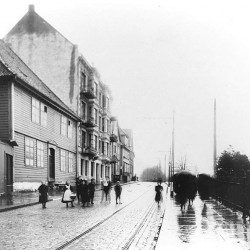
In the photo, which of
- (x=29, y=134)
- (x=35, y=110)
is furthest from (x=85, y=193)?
(x=35, y=110)

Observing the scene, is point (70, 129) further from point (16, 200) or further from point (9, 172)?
point (16, 200)

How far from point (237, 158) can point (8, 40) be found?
80.3 ft

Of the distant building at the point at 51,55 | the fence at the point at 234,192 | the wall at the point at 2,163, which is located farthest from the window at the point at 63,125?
the fence at the point at 234,192

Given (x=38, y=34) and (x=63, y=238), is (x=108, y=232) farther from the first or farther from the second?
(x=38, y=34)

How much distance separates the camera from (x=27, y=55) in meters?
44.5

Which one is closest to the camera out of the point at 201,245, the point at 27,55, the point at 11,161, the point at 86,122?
the point at 201,245

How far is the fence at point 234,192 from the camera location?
14.9 meters

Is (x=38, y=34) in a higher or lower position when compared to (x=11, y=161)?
higher

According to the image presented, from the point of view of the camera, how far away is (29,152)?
100 ft

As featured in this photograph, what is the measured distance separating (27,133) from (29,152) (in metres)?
1.24

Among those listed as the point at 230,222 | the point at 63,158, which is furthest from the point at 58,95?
the point at 230,222

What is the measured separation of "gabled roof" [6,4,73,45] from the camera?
146ft

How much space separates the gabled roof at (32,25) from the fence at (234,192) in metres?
24.1

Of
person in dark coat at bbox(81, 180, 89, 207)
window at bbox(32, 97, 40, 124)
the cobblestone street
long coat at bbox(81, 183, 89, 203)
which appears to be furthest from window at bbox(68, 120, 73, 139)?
the cobblestone street
